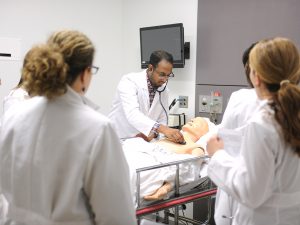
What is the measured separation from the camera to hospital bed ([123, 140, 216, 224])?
1690mm

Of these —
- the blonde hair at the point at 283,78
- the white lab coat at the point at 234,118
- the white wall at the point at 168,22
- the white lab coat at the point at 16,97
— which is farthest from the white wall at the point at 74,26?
the blonde hair at the point at 283,78

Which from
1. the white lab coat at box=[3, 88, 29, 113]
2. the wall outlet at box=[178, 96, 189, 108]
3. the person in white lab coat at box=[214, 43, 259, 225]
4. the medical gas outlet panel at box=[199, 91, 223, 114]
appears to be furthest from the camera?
the wall outlet at box=[178, 96, 189, 108]

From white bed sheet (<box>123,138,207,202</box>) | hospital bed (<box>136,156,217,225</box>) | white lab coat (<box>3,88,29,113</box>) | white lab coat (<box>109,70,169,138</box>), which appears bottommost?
hospital bed (<box>136,156,217,225</box>)

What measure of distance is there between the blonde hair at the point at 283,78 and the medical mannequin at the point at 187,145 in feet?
2.68

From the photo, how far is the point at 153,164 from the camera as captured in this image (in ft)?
6.01

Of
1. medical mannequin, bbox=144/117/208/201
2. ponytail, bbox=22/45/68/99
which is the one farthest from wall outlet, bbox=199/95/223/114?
ponytail, bbox=22/45/68/99

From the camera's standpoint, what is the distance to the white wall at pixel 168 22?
3.18m

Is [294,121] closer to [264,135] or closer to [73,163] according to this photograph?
[264,135]

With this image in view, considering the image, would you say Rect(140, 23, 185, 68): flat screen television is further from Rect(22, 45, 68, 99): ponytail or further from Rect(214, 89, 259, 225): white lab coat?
Rect(22, 45, 68, 99): ponytail

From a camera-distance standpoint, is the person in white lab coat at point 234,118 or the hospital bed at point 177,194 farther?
the hospital bed at point 177,194

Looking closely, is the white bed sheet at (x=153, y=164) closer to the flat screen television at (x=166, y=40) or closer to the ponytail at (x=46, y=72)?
the ponytail at (x=46, y=72)

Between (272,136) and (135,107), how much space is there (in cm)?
148

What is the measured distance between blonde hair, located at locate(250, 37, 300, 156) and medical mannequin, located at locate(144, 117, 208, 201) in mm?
817

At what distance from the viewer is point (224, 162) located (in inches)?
50.2
